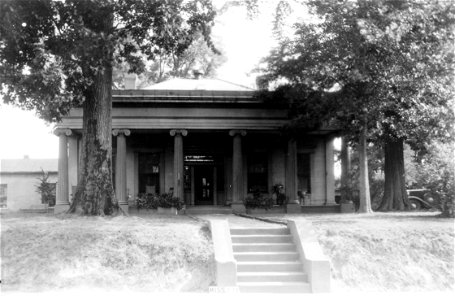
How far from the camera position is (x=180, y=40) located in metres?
17.2

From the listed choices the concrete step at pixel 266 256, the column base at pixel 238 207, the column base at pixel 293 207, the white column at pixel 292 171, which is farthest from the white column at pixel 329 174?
the concrete step at pixel 266 256

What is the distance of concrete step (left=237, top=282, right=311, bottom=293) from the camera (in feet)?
31.9

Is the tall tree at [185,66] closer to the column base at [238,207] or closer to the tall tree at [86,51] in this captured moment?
the column base at [238,207]

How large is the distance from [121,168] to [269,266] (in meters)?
13.0

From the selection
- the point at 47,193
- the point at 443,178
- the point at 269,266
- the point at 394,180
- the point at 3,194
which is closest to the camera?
the point at 269,266

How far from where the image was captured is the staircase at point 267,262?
9.81 metres

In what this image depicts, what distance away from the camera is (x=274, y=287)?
32.1 ft

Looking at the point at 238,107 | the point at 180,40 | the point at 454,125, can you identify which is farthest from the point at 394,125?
the point at 180,40

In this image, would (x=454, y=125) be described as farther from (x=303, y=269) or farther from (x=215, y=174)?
(x=303, y=269)

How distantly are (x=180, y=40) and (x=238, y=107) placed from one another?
628 centimetres

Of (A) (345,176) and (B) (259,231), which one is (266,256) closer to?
(B) (259,231)

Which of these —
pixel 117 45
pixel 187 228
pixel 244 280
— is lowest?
pixel 244 280

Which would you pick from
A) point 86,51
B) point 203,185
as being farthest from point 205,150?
point 86,51

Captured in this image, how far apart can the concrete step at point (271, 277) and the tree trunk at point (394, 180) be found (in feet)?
43.9
